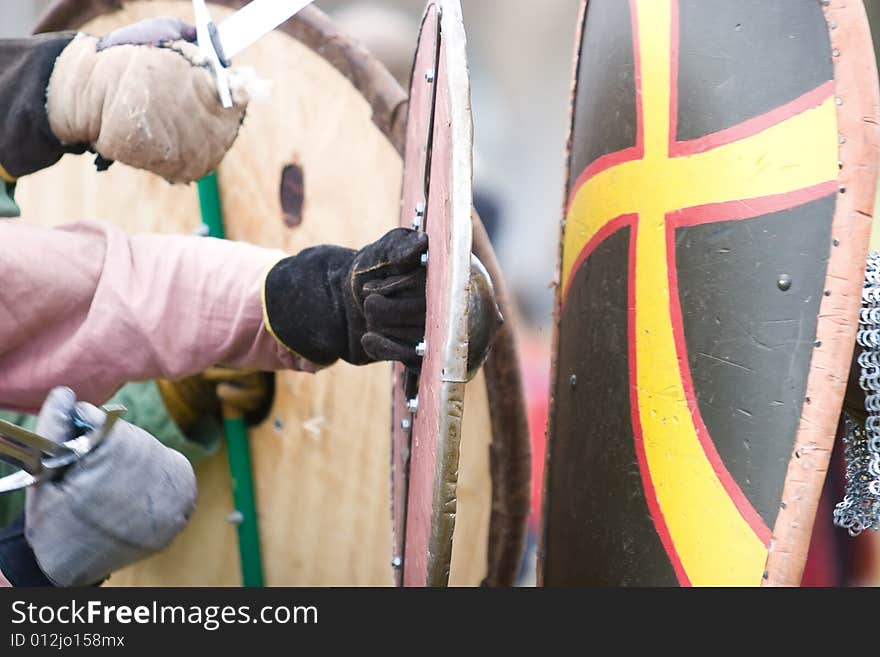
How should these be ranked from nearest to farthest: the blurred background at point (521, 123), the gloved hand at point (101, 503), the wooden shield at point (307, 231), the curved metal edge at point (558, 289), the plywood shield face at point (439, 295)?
the plywood shield face at point (439, 295) < the gloved hand at point (101, 503) < the curved metal edge at point (558, 289) < the wooden shield at point (307, 231) < the blurred background at point (521, 123)

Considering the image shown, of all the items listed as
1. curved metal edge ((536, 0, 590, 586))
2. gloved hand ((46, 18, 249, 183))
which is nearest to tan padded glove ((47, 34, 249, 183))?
gloved hand ((46, 18, 249, 183))

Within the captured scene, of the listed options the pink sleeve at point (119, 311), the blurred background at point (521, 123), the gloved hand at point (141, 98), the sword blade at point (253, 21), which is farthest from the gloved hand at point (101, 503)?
the blurred background at point (521, 123)

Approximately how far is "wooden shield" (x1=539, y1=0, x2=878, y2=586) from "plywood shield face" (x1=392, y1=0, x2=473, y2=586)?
21 cm

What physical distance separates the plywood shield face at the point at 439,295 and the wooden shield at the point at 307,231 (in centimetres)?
32

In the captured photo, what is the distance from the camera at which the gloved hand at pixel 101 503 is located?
0.83 meters

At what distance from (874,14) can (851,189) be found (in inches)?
51.6

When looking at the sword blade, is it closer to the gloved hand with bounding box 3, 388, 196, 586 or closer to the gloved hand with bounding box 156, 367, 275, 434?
the gloved hand with bounding box 3, 388, 196, 586

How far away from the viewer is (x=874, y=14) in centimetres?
186

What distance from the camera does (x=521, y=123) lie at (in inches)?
108

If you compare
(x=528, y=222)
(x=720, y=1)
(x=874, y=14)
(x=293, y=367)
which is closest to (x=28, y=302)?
(x=293, y=367)

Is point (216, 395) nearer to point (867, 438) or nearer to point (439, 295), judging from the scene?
point (439, 295)

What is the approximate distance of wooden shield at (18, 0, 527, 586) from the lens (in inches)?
52.7

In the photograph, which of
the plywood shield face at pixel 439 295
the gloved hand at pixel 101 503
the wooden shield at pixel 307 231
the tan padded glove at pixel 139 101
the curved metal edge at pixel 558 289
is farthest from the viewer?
the wooden shield at pixel 307 231

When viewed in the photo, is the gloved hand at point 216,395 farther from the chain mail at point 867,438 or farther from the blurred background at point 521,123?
the blurred background at point 521,123
